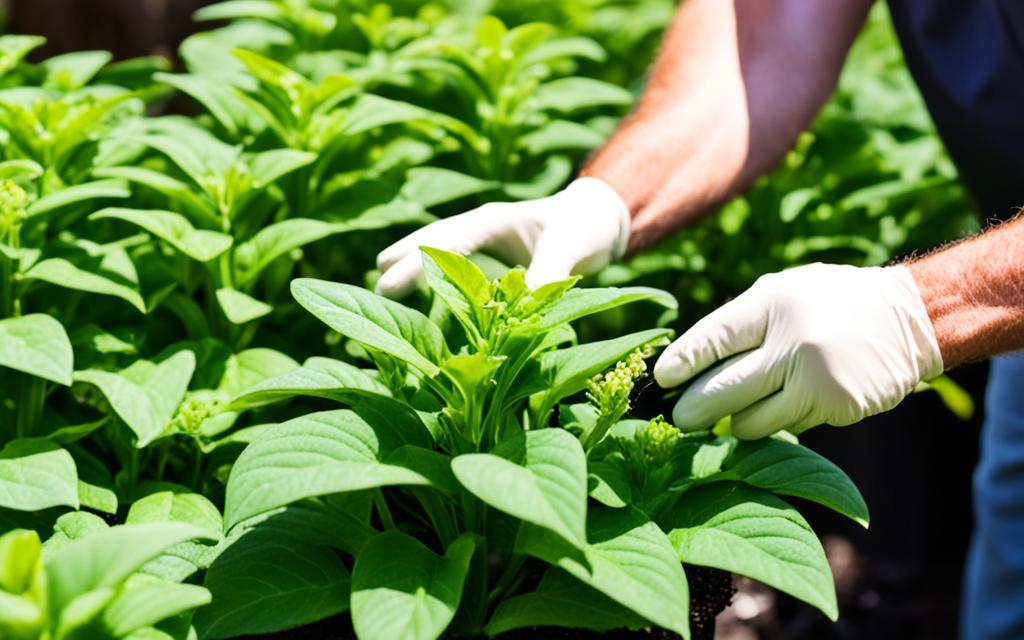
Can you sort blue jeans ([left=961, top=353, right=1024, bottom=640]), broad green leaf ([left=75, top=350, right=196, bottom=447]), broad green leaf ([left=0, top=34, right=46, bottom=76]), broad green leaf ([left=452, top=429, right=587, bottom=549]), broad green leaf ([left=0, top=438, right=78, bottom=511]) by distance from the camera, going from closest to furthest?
broad green leaf ([left=452, top=429, right=587, bottom=549]) < broad green leaf ([left=0, top=438, right=78, bottom=511]) < broad green leaf ([left=75, top=350, right=196, bottom=447]) < broad green leaf ([left=0, top=34, right=46, bottom=76]) < blue jeans ([left=961, top=353, right=1024, bottom=640])

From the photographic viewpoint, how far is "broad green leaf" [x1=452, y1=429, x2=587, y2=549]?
1166 millimetres

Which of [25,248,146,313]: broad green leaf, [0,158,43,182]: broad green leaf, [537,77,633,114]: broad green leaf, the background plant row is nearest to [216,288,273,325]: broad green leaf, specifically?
the background plant row

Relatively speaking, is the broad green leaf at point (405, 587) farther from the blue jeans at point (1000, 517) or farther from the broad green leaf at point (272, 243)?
the blue jeans at point (1000, 517)

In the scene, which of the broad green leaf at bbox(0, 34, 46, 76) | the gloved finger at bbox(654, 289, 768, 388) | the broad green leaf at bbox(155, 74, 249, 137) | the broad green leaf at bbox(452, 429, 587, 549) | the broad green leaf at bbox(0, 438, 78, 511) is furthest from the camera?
the broad green leaf at bbox(0, 34, 46, 76)

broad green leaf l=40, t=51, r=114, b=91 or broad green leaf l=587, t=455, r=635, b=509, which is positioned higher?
broad green leaf l=40, t=51, r=114, b=91

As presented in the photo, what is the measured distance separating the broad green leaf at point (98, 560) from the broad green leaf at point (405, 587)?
0.25 meters

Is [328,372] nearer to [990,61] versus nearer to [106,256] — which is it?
[106,256]

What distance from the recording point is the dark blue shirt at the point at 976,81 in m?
2.35

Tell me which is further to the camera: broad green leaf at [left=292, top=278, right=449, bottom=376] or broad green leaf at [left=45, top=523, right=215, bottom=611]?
broad green leaf at [left=292, top=278, right=449, bottom=376]

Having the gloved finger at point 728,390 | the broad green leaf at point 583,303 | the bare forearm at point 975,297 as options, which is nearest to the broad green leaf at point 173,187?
the broad green leaf at point 583,303

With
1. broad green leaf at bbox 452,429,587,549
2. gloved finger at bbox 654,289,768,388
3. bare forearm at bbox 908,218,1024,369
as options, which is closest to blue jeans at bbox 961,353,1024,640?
bare forearm at bbox 908,218,1024,369

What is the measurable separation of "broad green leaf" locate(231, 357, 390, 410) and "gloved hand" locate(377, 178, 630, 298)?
12.2 inches

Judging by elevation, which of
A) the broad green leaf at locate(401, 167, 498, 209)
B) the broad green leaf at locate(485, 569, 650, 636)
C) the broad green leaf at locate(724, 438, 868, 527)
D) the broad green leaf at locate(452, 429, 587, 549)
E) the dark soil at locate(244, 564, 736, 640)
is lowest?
the dark soil at locate(244, 564, 736, 640)

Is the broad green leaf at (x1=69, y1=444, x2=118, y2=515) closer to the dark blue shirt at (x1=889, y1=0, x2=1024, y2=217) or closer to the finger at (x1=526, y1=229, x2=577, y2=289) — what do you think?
the finger at (x1=526, y1=229, x2=577, y2=289)
